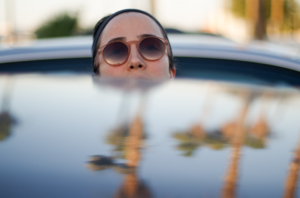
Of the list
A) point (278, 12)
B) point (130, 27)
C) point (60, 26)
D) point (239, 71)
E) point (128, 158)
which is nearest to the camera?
point (128, 158)

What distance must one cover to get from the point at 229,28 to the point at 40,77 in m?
56.7

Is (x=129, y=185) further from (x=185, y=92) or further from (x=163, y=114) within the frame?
(x=185, y=92)

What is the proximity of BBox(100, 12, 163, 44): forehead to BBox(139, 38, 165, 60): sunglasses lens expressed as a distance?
6cm

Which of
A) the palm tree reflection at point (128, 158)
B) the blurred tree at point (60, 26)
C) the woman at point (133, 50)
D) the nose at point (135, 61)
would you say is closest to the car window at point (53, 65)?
the woman at point (133, 50)

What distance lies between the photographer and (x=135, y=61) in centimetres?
169

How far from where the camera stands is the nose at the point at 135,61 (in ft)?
5.52

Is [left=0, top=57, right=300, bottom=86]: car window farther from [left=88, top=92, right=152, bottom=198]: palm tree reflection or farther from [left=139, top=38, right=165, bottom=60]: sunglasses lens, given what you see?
[left=88, top=92, right=152, bottom=198]: palm tree reflection

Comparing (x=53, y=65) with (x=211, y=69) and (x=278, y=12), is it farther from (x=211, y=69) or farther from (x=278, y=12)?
(x=278, y=12)

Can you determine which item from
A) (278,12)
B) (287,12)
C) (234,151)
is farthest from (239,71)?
(287,12)

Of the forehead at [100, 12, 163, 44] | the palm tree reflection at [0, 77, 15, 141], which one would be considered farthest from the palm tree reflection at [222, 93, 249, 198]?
the forehead at [100, 12, 163, 44]

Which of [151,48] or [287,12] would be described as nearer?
[151,48]

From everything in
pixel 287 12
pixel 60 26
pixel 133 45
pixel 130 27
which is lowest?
pixel 133 45

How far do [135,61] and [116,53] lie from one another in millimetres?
108

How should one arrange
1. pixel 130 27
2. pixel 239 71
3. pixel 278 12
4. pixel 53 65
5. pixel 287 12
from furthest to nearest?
pixel 287 12, pixel 278 12, pixel 53 65, pixel 239 71, pixel 130 27
